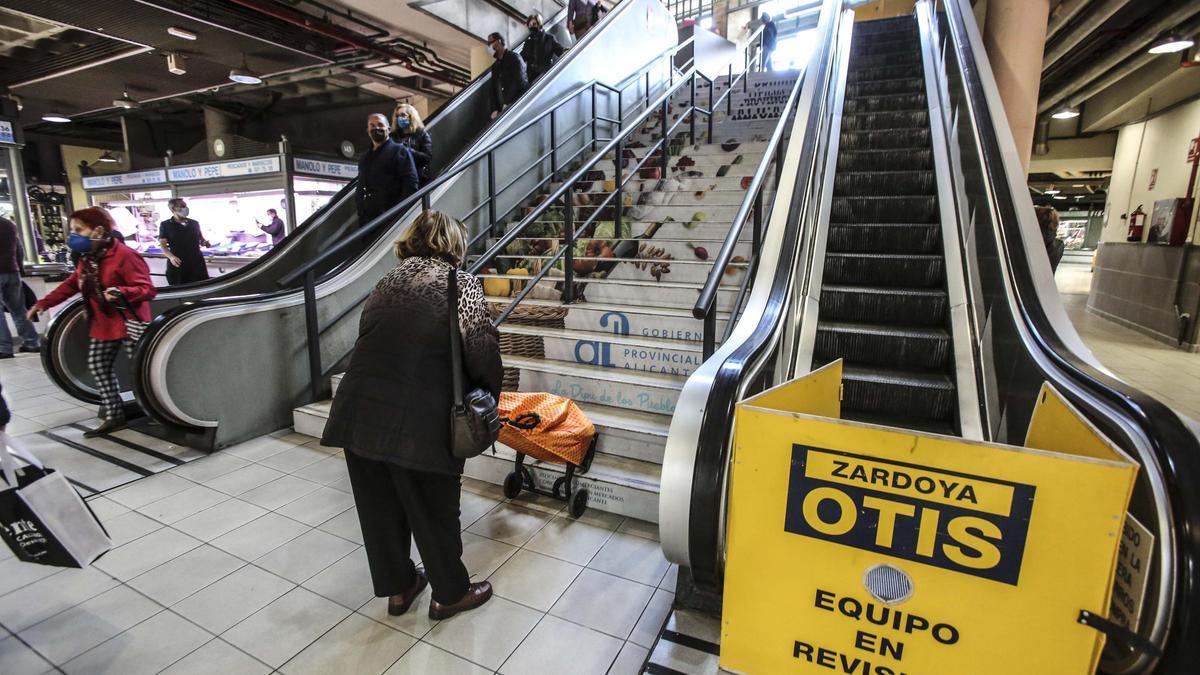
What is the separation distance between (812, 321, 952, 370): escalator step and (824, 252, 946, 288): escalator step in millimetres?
399

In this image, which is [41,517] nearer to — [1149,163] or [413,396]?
[413,396]

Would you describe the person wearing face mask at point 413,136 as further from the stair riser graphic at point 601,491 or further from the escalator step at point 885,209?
the escalator step at point 885,209

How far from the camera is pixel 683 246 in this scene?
4520 millimetres

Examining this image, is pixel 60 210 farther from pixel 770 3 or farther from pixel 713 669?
pixel 713 669

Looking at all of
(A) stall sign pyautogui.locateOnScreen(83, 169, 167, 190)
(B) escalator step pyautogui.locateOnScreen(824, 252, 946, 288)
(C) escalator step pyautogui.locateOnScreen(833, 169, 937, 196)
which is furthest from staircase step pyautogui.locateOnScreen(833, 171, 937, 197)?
(A) stall sign pyautogui.locateOnScreen(83, 169, 167, 190)

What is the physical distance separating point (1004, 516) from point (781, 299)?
4.87ft

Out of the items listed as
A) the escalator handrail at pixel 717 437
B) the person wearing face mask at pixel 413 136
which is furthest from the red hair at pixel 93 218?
the escalator handrail at pixel 717 437

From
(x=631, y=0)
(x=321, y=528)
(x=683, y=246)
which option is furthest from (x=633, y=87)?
(x=321, y=528)

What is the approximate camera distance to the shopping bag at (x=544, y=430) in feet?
8.52

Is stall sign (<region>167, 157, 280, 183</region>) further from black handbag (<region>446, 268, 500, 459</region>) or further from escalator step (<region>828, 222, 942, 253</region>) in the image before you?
black handbag (<region>446, 268, 500, 459</region>)

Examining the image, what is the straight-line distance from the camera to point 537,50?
6.66 metres

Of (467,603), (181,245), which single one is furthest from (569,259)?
(181,245)

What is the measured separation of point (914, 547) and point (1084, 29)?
29.8 ft

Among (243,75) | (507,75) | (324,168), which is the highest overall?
(243,75)
